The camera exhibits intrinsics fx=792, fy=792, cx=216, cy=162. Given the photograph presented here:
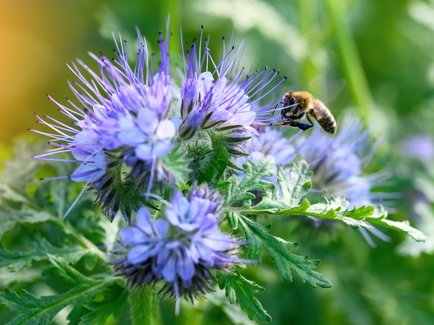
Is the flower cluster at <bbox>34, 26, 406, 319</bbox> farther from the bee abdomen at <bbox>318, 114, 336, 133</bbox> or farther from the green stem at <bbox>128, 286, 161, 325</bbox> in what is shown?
the bee abdomen at <bbox>318, 114, 336, 133</bbox>

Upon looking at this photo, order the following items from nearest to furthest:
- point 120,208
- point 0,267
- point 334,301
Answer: point 120,208, point 0,267, point 334,301

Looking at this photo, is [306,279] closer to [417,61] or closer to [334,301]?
[334,301]

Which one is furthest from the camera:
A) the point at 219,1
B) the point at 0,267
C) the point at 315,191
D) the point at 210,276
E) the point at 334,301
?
the point at 219,1

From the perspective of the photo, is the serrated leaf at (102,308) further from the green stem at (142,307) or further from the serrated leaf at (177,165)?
the serrated leaf at (177,165)

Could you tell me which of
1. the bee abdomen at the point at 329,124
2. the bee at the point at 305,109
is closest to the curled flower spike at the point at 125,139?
the bee at the point at 305,109

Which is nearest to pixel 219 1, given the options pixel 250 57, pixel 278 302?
pixel 250 57

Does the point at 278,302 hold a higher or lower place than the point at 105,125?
lower

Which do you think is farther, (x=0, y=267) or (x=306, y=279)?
(x=0, y=267)

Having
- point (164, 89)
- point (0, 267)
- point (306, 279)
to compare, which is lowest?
point (0, 267)
